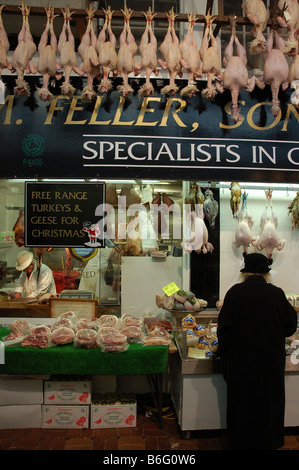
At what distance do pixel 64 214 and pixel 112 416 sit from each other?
2519mm

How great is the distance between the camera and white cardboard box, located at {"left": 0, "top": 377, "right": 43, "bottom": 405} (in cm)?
454

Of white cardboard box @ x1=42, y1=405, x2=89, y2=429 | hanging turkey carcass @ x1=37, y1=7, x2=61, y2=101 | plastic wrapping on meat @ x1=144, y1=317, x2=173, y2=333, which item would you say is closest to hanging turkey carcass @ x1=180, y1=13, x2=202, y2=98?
hanging turkey carcass @ x1=37, y1=7, x2=61, y2=101

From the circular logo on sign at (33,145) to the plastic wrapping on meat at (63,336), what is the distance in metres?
2.15

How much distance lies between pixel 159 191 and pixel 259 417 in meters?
3.88

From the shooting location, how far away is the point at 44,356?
4.41 m

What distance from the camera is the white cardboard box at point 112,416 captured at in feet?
14.9

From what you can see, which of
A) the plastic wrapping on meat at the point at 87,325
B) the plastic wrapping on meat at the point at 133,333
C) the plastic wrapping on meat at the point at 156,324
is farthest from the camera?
the plastic wrapping on meat at the point at 156,324

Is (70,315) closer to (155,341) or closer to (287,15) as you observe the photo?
(155,341)

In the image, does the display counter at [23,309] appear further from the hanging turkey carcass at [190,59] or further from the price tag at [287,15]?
the price tag at [287,15]

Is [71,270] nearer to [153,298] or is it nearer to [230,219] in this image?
[153,298]

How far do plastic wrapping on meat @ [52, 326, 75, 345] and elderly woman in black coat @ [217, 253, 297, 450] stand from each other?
6.37ft

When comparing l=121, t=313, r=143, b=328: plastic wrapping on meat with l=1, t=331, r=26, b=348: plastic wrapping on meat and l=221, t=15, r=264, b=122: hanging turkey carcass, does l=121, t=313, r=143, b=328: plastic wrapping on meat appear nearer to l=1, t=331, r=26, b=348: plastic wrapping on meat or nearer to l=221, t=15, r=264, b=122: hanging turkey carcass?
l=1, t=331, r=26, b=348: plastic wrapping on meat

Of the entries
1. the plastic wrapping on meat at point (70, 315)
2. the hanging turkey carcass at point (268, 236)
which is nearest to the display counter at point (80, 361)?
the plastic wrapping on meat at point (70, 315)

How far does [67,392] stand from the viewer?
15.0ft
